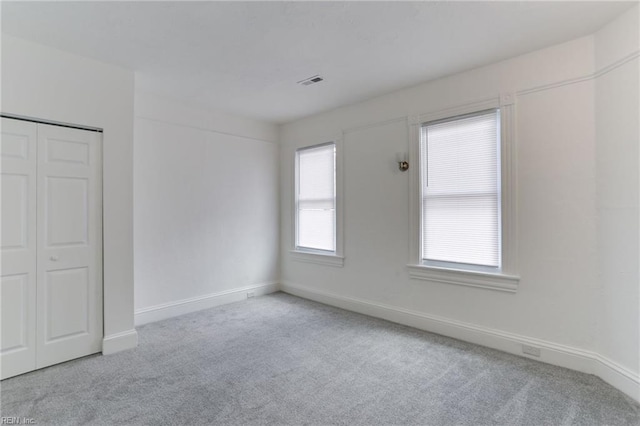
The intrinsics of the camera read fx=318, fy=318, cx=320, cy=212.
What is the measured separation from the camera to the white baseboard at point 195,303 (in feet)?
12.6

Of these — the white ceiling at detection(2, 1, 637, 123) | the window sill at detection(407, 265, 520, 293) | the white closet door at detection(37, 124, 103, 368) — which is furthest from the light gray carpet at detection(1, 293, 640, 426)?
the white ceiling at detection(2, 1, 637, 123)

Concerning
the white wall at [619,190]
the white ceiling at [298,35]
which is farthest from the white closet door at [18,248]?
the white wall at [619,190]

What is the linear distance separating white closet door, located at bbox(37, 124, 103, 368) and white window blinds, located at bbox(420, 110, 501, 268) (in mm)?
3375

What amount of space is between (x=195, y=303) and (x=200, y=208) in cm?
129

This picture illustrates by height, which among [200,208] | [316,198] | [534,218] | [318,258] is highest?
[316,198]

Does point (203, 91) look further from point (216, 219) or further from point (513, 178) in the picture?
point (513, 178)

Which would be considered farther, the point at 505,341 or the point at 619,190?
the point at 505,341

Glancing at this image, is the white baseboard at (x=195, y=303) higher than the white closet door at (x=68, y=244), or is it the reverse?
the white closet door at (x=68, y=244)

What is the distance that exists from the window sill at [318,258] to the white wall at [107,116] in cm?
244

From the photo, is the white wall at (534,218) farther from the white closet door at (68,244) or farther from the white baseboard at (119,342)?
the white closet door at (68,244)

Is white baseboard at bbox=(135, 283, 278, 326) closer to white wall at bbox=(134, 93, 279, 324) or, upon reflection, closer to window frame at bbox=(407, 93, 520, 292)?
white wall at bbox=(134, 93, 279, 324)

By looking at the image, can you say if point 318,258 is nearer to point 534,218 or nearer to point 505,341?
point 505,341

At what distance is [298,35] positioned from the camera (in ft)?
8.49

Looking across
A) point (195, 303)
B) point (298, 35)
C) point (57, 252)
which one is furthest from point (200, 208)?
point (298, 35)
